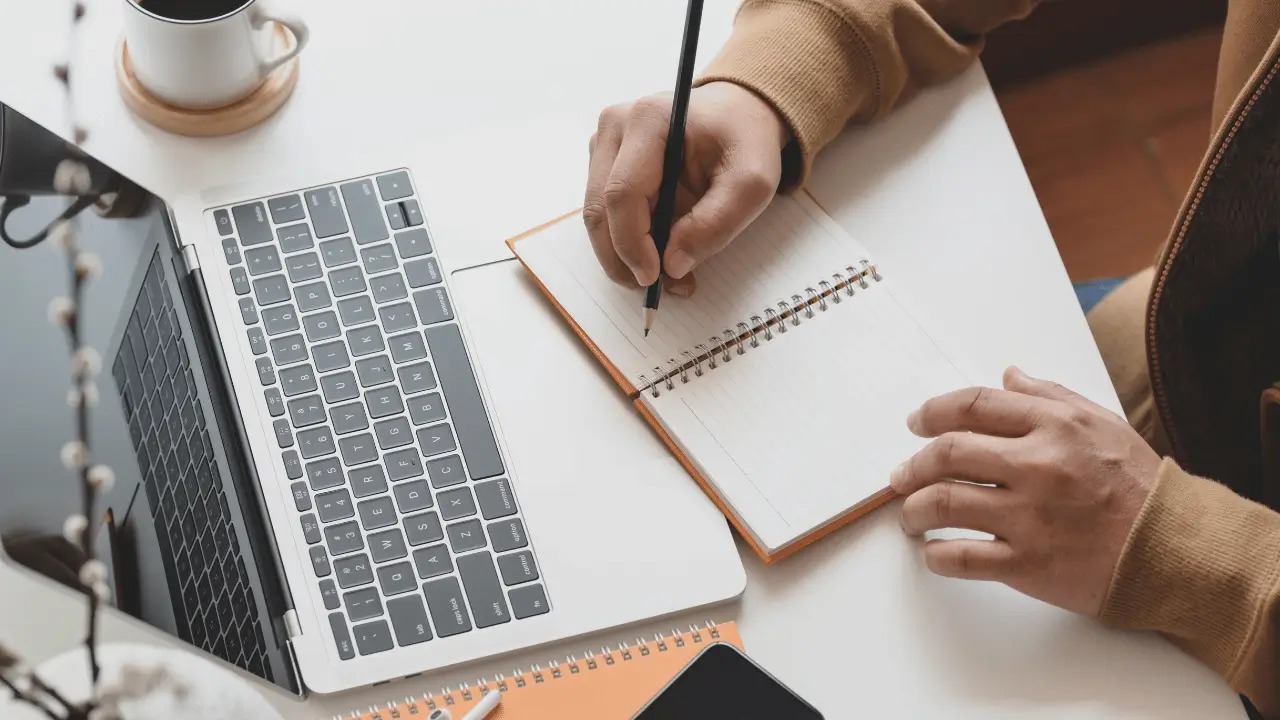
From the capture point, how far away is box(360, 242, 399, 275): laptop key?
0.84 meters

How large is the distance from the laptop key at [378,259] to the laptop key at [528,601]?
0.24 metres

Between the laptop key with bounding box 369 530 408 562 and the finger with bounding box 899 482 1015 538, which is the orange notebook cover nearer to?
the finger with bounding box 899 482 1015 538

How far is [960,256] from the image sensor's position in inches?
34.7

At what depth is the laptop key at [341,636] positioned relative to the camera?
2.33 feet

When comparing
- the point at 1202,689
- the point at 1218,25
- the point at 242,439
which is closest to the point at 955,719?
the point at 1202,689

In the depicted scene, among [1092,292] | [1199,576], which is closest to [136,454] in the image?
[1199,576]

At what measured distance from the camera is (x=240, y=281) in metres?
0.82

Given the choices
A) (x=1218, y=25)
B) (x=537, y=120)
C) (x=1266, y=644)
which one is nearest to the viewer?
(x=1266, y=644)

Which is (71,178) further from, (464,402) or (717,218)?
(717,218)

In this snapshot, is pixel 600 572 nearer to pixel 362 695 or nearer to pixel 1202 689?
pixel 362 695

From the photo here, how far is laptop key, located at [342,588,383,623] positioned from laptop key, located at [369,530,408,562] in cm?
2

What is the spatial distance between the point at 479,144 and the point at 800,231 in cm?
24

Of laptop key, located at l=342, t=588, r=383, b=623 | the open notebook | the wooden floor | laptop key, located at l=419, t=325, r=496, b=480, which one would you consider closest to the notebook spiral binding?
the open notebook

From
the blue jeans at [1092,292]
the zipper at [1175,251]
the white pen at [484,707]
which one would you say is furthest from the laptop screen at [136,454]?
the blue jeans at [1092,292]
